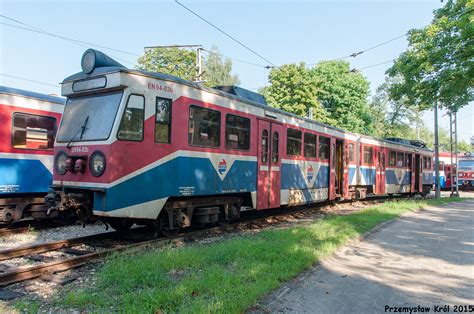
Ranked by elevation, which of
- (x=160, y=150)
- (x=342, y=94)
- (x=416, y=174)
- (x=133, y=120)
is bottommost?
(x=416, y=174)

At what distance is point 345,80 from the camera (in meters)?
37.7

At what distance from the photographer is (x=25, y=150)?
10398 millimetres

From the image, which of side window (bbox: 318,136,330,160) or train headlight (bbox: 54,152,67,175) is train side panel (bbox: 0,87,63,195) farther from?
side window (bbox: 318,136,330,160)

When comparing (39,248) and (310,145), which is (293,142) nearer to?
(310,145)

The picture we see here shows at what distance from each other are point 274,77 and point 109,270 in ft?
101

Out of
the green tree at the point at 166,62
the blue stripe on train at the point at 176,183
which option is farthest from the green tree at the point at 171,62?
the blue stripe on train at the point at 176,183

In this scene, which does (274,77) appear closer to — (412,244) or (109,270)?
(412,244)

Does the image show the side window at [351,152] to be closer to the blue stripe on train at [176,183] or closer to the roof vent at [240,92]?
the roof vent at [240,92]

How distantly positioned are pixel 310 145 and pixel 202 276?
30.4ft

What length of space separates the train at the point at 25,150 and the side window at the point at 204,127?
4.45m

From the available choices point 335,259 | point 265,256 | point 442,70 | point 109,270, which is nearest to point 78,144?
point 109,270

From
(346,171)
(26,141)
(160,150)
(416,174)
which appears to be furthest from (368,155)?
(26,141)

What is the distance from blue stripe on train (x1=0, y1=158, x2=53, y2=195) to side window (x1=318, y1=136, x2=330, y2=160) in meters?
8.94

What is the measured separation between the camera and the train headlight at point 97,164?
7.18 m
